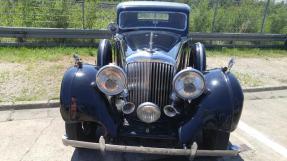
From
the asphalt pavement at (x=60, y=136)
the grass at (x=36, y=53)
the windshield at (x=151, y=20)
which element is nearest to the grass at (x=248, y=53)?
→ the grass at (x=36, y=53)

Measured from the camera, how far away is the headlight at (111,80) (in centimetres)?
338

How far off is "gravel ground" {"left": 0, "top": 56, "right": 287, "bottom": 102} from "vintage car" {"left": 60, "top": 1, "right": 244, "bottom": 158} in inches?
91.8

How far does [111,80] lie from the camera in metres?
3.45

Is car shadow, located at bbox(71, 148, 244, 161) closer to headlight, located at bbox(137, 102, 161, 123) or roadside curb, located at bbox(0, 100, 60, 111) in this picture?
headlight, located at bbox(137, 102, 161, 123)

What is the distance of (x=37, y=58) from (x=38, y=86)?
2091 mm

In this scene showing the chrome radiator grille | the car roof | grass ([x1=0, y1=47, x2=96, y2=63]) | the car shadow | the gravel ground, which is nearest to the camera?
the chrome radiator grille

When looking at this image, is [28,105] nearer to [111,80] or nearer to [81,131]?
[81,131]

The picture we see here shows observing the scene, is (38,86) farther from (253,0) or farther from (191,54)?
(253,0)

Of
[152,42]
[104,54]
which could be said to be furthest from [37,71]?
[152,42]

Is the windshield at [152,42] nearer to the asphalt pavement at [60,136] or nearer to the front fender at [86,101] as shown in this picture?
the front fender at [86,101]

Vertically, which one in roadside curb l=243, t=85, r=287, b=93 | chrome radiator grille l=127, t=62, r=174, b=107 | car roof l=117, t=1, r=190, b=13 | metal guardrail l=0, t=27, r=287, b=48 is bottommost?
roadside curb l=243, t=85, r=287, b=93

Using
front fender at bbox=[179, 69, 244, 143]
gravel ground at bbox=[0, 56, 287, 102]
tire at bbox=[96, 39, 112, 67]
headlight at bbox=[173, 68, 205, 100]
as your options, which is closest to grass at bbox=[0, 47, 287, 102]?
gravel ground at bbox=[0, 56, 287, 102]

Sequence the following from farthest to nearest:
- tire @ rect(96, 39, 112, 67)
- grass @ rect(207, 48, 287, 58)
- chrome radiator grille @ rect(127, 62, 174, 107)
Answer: grass @ rect(207, 48, 287, 58), tire @ rect(96, 39, 112, 67), chrome radiator grille @ rect(127, 62, 174, 107)

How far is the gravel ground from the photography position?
582cm
